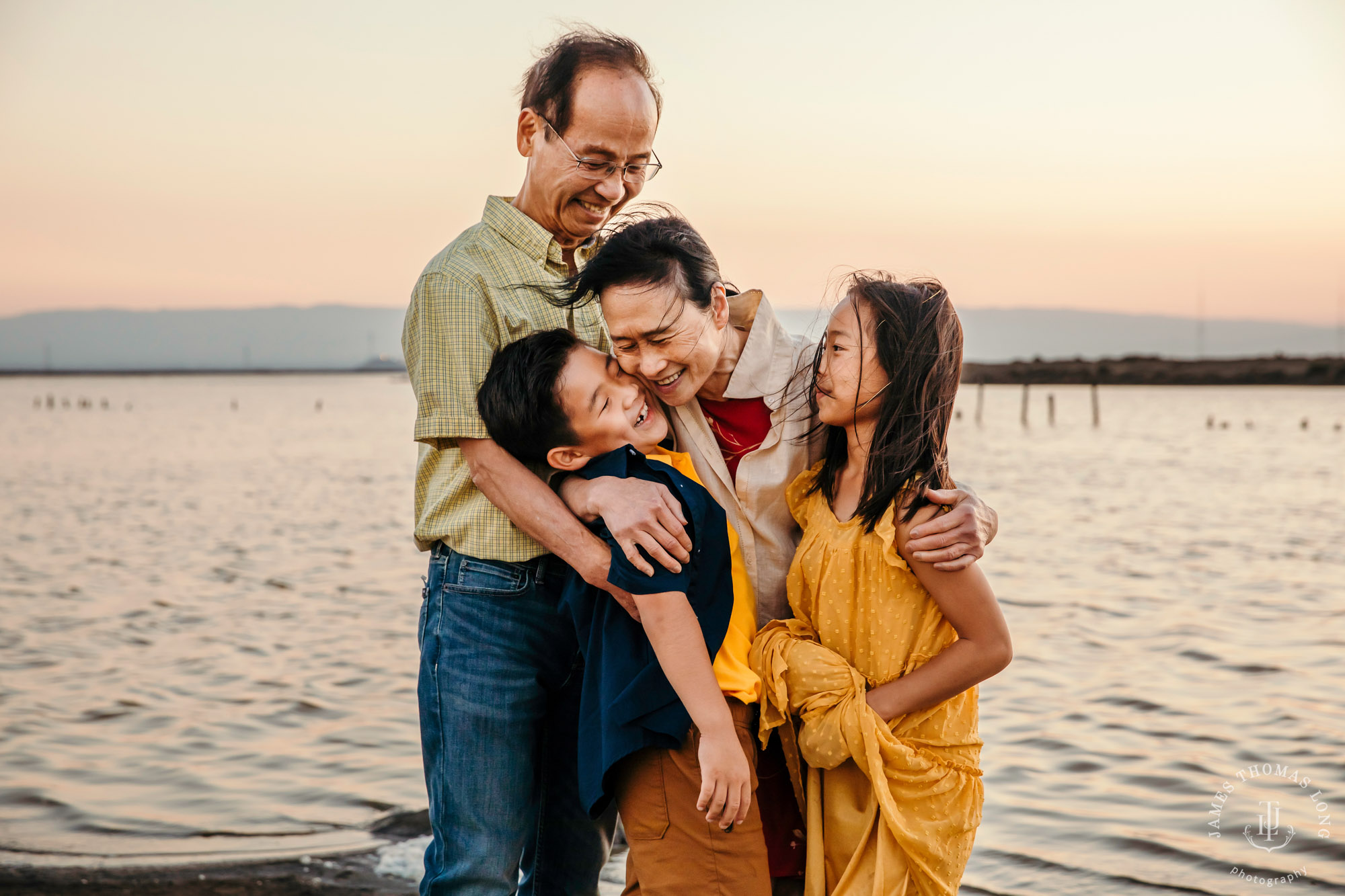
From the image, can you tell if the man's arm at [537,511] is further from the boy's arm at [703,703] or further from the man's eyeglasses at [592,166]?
the man's eyeglasses at [592,166]

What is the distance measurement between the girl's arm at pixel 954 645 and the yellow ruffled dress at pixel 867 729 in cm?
5

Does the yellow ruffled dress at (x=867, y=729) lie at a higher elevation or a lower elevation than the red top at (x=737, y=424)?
lower

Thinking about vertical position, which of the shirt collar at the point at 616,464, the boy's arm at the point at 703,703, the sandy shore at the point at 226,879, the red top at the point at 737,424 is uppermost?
the red top at the point at 737,424

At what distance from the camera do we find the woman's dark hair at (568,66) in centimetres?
258

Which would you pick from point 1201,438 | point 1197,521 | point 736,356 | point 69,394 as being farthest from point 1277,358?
point 69,394

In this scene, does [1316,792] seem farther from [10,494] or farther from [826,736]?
[10,494]

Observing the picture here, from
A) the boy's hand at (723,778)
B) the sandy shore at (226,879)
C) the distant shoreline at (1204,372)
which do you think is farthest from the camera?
the distant shoreline at (1204,372)

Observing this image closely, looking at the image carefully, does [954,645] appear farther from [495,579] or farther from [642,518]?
[495,579]

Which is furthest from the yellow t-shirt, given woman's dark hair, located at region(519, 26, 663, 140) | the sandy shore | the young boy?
the sandy shore
